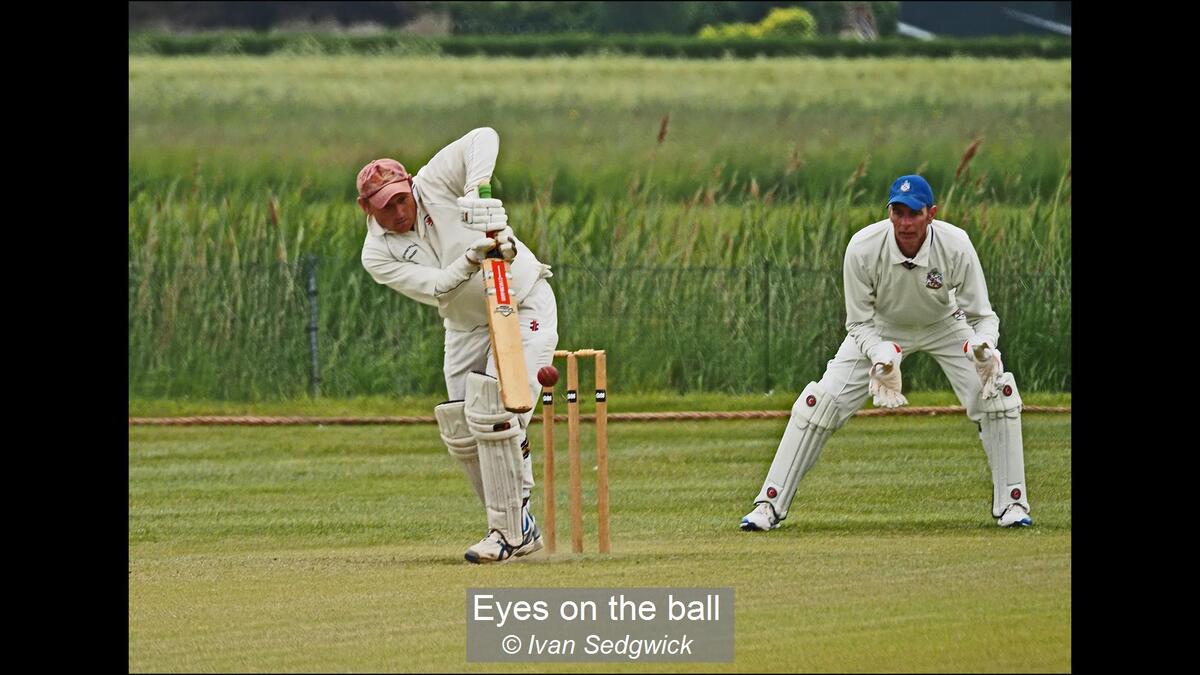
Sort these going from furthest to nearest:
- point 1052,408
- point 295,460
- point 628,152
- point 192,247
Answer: point 628,152 < point 192,247 < point 1052,408 < point 295,460

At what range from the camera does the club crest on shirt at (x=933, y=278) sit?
346 inches

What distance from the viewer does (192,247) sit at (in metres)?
15.7

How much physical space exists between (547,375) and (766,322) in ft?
21.7

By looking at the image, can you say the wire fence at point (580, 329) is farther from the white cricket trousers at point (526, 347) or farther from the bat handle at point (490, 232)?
the bat handle at point (490, 232)

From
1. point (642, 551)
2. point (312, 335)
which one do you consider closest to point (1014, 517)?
point (642, 551)

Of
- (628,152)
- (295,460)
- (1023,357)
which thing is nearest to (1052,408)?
(1023,357)

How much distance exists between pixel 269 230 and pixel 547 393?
330 inches

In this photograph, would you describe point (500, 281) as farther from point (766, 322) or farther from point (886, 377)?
point (766, 322)

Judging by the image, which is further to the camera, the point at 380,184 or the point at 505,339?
the point at 380,184

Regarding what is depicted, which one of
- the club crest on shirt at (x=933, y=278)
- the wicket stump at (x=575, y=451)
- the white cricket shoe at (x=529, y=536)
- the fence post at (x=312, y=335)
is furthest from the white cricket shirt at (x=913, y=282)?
the fence post at (x=312, y=335)

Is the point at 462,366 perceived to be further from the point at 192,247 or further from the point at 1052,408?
the point at 192,247

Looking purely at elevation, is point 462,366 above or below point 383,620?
above

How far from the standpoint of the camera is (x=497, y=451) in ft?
26.5

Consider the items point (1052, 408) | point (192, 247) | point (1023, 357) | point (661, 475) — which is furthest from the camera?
point (192, 247)
